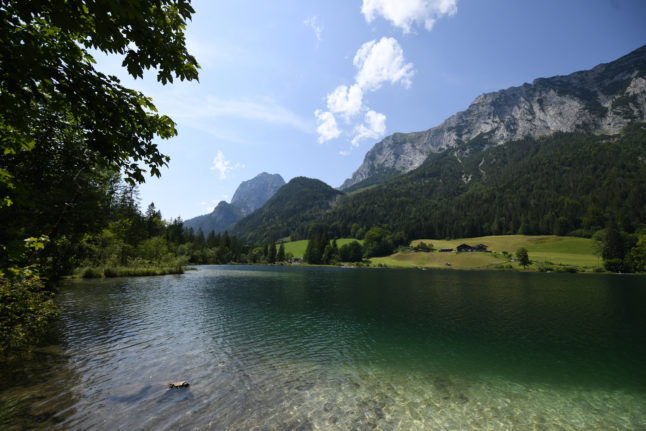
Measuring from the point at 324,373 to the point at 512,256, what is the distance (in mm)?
157437

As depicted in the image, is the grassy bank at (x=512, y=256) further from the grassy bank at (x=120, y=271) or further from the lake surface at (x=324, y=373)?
the grassy bank at (x=120, y=271)

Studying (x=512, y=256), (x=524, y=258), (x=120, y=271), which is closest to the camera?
(x=120, y=271)

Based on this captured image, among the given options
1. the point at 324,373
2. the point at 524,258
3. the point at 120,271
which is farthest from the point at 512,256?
the point at 120,271

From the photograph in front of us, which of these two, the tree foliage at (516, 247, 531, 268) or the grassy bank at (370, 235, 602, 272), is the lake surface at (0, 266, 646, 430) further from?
the grassy bank at (370, 235, 602, 272)

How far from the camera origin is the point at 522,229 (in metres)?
182

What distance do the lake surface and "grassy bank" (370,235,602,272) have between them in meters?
109

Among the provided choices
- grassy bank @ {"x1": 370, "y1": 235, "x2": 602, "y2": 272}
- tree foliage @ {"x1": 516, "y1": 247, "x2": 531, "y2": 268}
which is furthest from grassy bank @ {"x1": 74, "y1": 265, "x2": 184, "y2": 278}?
tree foliage @ {"x1": 516, "y1": 247, "x2": 531, "y2": 268}

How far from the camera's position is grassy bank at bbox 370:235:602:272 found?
111938mm

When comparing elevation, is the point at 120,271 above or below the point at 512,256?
above

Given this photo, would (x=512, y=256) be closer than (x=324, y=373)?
No

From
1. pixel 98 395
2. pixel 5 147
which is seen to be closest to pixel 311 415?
pixel 98 395

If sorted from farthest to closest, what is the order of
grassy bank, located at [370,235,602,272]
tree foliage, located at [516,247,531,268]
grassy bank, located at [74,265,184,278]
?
tree foliage, located at [516,247,531,268]
grassy bank, located at [370,235,602,272]
grassy bank, located at [74,265,184,278]

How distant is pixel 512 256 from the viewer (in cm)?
13600

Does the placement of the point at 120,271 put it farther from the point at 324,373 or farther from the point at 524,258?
the point at 524,258
